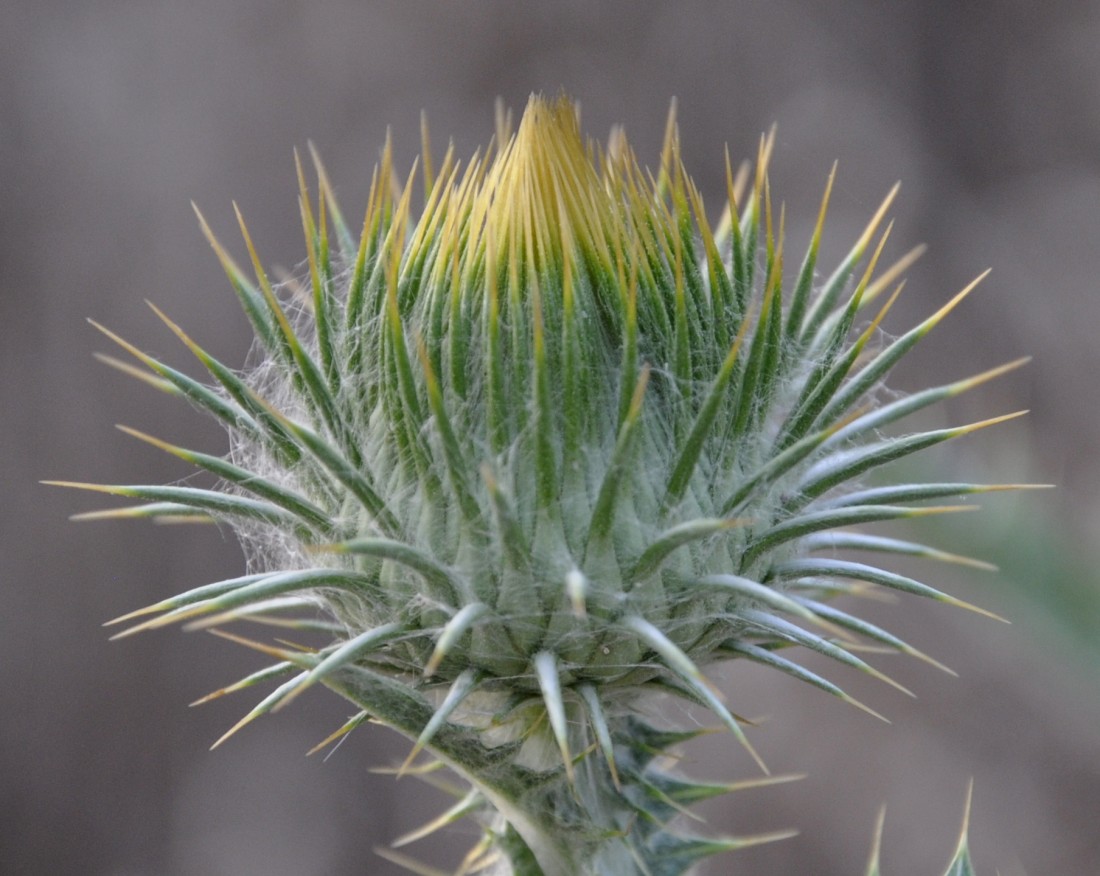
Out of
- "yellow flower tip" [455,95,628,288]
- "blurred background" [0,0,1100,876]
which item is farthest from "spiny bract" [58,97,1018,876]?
"blurred background" [0,0,1100,876]

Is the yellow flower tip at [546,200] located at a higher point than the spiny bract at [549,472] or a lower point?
higher

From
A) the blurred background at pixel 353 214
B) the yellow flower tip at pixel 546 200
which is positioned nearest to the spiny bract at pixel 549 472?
the yellow flower tip at pixel 546 200

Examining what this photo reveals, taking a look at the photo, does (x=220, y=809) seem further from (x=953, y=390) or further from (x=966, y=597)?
(x=953, y=390)

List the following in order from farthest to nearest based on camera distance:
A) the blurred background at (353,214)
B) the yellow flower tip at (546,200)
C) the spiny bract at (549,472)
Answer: the blurred background at (353,214) < the yellow flower tip at (546,200) < the spiny bract at (549,472)

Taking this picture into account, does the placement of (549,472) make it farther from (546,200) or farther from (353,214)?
(353,214)

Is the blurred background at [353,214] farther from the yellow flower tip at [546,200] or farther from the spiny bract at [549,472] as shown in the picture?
the yellow flower tip at [546,200]

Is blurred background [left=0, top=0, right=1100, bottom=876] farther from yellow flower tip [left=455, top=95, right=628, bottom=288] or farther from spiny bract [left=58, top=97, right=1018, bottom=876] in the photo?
yellow flower tip [left=455, top=95, right=628, bottom=288]

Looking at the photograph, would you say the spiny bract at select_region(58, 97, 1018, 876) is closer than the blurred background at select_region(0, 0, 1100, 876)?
Yes

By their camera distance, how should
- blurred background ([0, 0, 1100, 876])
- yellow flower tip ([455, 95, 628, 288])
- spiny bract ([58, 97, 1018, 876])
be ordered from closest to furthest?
spiny bract ([58, 97, 1018, 876]), yellow flower tip ([455, 95, 628, 288]), blurred background ([0, 0, 1100, 876])

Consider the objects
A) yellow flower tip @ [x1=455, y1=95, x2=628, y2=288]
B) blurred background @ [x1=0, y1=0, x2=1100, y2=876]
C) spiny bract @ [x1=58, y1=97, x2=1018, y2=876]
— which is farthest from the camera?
blurred background @ [x1=0, y1=0, x2=1100, y2=876]
